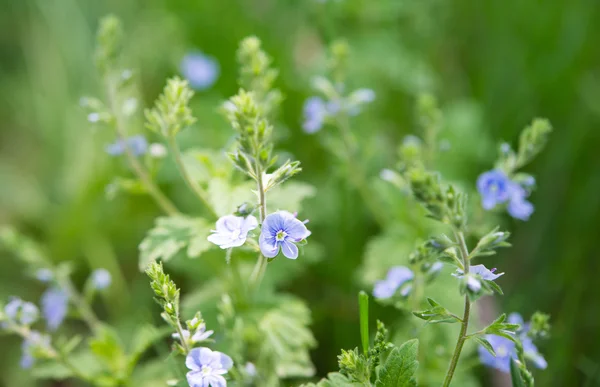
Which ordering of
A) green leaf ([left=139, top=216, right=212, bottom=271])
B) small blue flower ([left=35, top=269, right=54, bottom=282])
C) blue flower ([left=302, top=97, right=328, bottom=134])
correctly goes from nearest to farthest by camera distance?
green leaf ([left=139, top=216, right=212, bottom=271])
small blue flower ([left=35, top=269, right=54, bottom=282])
blue flower ([left=302, top=97, right=328, bottom=134])

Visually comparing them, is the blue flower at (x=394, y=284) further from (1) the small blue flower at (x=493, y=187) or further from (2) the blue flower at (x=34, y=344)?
(2) the blue flower at (x=34, y=344)

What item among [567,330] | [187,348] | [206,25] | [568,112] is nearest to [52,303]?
[187,348]

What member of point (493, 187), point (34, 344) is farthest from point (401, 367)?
point (34, 344)

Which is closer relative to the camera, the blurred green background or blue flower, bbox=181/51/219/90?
the blurred green background

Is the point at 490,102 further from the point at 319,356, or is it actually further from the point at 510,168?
the point at 319,356

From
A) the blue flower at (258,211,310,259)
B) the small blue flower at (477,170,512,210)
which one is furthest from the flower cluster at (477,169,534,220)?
the blue flower at (258,211,310,259)

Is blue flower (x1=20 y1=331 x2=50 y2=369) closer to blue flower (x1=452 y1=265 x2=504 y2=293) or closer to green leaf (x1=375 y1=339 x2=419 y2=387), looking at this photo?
green leaf (x1=375 y1=339 x2=419 y2=387)

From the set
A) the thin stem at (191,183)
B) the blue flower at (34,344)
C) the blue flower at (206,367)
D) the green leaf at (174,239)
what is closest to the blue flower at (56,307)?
the blue flower at (34,344)
